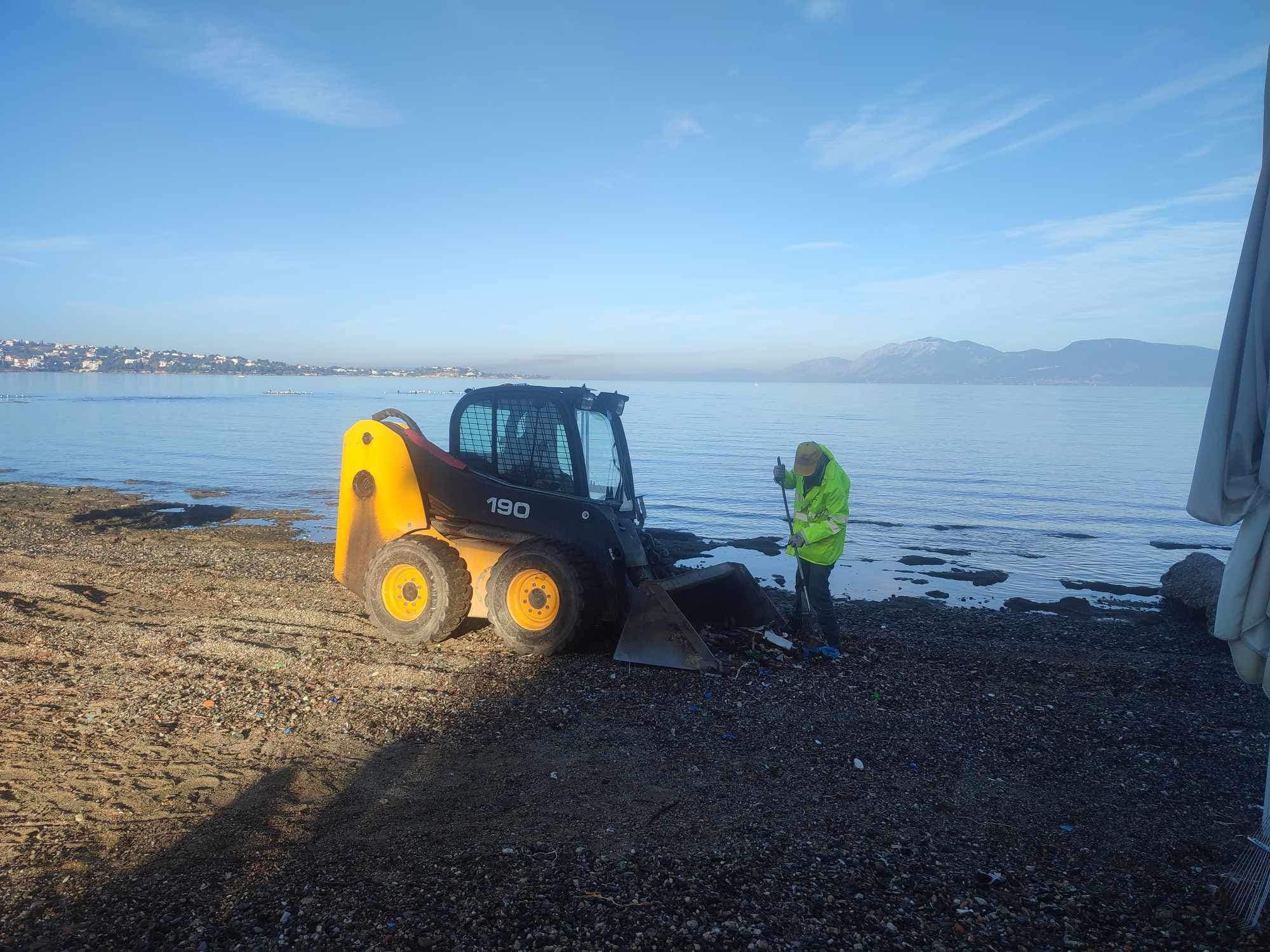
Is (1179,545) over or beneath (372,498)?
beneath

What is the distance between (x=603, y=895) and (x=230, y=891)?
1812 millimetres

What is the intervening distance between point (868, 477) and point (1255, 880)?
25.4 metres

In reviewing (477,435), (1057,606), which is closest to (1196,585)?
(1057,606)

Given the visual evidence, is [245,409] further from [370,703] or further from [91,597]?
[370,703]

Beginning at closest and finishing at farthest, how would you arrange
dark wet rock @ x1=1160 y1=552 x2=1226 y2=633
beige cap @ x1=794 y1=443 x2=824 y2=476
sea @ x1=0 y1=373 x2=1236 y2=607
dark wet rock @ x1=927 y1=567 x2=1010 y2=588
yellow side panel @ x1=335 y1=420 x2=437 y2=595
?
beige cap @ x1=794 y1=443 x2=824 y2=476
yellow side panel @ x1=335 y1=420 x2=437 y2=595
dark wet rock @ x1=1160 y1=552 x2=1226 y2=633
dark wet rock @ x1=927 y1=567 x2=1010 y2=588
sea @ x1=0 y1=373 x2=1236 y2=607

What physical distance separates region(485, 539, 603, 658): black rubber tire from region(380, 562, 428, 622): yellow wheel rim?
2.56ft

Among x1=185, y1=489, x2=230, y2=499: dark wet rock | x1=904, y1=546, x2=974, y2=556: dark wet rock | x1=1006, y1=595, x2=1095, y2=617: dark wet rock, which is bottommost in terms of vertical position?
x1=185, y1=489, x2=230, y2=499: dark wet rock

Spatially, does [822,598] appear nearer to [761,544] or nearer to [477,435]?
[477,435]

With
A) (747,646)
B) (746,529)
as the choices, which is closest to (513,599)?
(747,646)

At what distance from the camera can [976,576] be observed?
14570mm

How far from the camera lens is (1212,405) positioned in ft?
11.6

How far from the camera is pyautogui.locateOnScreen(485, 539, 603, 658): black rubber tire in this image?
7301 mm

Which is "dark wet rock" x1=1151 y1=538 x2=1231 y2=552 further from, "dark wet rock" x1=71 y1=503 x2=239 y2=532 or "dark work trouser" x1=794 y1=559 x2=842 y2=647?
"dark wet rock" x1=71 y1=503 x2=239 y2=532

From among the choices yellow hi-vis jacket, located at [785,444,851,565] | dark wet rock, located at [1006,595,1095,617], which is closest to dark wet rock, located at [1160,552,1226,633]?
dark wet rock, located at [1006,595,1095,617]
